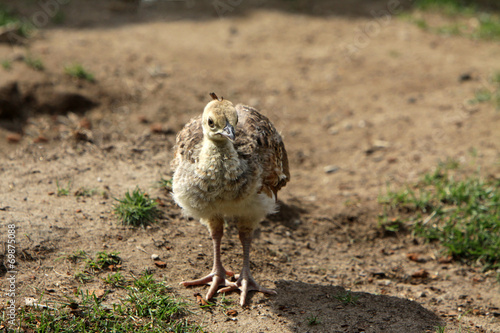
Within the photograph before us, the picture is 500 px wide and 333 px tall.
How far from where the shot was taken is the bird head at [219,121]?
350cm

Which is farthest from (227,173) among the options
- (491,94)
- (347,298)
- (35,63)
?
(491,94)

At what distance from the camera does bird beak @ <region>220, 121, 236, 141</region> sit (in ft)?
11.3

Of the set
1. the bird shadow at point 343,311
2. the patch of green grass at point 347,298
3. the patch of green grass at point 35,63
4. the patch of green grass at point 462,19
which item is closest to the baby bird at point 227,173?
the bird shadow at point 343,311

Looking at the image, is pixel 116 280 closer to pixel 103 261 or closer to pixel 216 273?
pixel 103 261

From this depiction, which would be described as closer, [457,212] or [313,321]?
[313,321]

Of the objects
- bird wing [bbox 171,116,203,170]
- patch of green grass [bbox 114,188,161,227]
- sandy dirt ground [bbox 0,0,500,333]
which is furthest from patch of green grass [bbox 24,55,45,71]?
bird wing [bbox 171,116,203,170]

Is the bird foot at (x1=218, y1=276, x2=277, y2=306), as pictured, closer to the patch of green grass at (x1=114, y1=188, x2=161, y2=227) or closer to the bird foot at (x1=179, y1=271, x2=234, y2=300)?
the bird foot at (x1=179, y1=271, x2=234, y2=300)

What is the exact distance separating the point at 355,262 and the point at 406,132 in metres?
2.78

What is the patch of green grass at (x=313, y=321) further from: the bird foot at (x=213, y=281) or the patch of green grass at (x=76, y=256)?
the patch of green grass at (x=76, y=256)

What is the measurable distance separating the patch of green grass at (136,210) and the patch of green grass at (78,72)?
2909 mm

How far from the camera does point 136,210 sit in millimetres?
4598

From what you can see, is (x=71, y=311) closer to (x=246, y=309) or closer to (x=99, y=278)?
(x=99, y=278)

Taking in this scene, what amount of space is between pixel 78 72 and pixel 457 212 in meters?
4.98

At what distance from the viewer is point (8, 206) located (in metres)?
4.41
